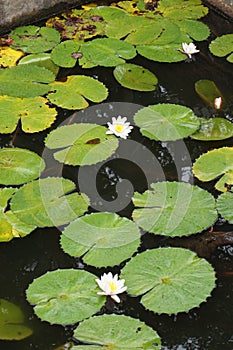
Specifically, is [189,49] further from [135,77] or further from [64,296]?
[64,296]

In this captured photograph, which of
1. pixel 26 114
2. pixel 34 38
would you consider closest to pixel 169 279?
pixel 26 114

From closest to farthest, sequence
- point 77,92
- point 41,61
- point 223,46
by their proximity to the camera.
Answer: point 77,92, point 41,61, point 223,46

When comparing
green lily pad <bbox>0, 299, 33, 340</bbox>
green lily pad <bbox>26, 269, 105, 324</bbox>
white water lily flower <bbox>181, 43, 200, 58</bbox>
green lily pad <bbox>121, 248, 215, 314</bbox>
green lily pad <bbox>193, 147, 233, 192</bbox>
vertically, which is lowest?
green lily pad <bbox>0, 299, 33, 340</bbox>

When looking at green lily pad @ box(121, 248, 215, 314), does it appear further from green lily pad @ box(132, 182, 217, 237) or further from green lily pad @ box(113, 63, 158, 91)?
green lily pad @ box(113, 63, 158, 91)

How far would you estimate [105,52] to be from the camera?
3.39 metres

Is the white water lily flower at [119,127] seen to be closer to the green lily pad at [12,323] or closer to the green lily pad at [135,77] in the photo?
the green lily pad at [135,77]

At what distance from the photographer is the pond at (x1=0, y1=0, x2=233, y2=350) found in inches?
84.0

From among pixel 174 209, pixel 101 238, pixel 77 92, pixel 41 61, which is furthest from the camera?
pixel 41 61

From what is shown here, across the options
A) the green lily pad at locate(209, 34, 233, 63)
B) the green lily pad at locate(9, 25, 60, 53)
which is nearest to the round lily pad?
the green lily pad at locate(9, 25, 60, 53)

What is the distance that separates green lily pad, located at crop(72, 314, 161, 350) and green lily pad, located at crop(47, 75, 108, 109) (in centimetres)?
123

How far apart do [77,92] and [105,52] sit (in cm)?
39

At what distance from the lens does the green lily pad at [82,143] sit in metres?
2.72

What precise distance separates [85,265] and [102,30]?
1.68 meters

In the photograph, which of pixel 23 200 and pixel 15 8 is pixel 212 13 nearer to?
pixel 15 8
